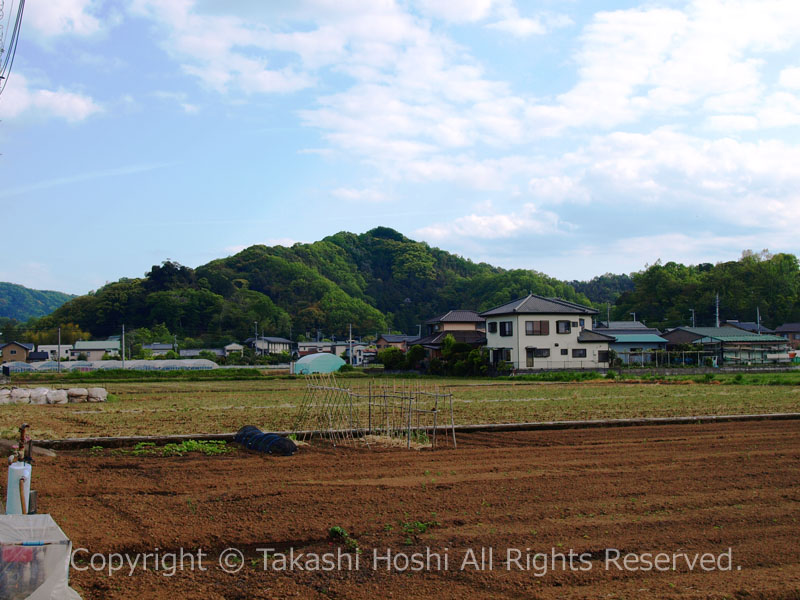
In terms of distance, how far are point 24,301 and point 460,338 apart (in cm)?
15670

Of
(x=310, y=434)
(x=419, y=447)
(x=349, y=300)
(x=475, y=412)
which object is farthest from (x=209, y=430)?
(x=349, y=300)

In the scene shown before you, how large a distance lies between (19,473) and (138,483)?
222 centimetres

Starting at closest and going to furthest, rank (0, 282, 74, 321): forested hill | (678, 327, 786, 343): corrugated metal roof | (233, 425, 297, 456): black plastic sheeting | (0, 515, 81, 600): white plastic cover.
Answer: (0, 515, 81, 600): white plastic cover, (233, 425, 297, 456): black plastic sheeting, (678, 327, 786, 343): corrugated metal roof, (0, 282, 74, 321): forested hill

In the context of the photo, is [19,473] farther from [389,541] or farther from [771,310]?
[771,310]

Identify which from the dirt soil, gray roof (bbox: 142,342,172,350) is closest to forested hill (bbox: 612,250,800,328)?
gray roof (bbox: 142,342,172,350)

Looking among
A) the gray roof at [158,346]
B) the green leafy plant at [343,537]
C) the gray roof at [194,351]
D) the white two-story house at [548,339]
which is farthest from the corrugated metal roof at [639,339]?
the gray roof at [158,346]

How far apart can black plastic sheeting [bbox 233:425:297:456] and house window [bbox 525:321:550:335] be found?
32.5 meters

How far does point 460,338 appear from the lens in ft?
156

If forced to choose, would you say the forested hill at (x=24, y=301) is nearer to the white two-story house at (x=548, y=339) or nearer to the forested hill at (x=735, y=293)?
the forested hill at (x=735, y=293)

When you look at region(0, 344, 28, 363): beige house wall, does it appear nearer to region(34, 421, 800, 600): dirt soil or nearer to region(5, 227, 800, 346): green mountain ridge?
region(5, 227, 800, 346): green mountain ridge

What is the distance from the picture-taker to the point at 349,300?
89375 mm

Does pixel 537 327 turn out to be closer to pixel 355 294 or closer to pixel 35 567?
pixel 35 567

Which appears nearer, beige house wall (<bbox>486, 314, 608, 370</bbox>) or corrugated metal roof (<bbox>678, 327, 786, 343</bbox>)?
beige house wall (<bbox>486, 314, 608, 370</bbox>)

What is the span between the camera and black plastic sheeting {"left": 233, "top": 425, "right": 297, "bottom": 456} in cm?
899
